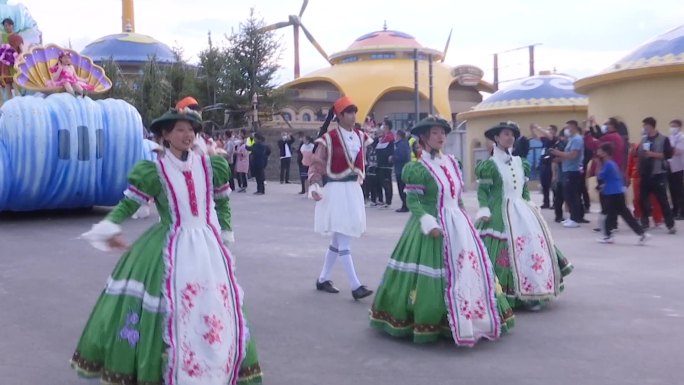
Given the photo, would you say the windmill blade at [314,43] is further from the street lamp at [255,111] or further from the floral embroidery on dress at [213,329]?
the floral embroidery on dress at [213,329]

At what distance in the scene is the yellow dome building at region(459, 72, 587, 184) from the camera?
21094 mm

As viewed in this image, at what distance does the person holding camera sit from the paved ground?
1694 mm

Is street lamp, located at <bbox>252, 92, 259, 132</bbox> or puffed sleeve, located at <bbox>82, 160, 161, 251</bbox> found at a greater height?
street lamp, located at <bbox>252, 92, 259, 132</bbox>

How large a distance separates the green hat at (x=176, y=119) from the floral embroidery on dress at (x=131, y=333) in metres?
1.06

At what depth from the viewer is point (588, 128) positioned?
12.5 metres

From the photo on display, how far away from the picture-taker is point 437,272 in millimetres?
5297

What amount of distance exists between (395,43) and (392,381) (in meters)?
49.9

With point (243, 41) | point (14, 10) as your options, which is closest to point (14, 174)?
point (14, 10)

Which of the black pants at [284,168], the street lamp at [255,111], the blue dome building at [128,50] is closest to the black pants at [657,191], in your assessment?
the black pants at [284,168]

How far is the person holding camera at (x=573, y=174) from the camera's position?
1178cm

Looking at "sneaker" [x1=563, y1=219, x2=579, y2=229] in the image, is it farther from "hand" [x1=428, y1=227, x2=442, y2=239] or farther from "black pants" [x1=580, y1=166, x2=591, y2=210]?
"hand" [x1=428, y1=227, x2=442, y2=239]

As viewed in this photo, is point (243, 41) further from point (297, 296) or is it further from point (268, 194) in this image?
point (297, 296)

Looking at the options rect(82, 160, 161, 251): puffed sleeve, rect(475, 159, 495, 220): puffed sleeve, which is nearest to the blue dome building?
rect(475, 159, 495, 220): puffed sleeve

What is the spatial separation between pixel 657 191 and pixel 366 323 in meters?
6.81
